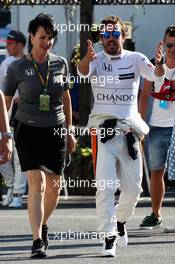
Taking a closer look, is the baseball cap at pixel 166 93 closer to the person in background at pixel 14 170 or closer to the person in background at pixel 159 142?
the person in background at pixel 159 142

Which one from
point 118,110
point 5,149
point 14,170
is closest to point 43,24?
point 118,110

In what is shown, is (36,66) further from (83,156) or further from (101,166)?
(83,156)

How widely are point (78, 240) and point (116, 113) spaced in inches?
59.1

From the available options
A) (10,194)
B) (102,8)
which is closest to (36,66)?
(10,194)

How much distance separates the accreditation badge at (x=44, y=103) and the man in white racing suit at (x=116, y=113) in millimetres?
340

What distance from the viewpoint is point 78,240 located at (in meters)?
10.3

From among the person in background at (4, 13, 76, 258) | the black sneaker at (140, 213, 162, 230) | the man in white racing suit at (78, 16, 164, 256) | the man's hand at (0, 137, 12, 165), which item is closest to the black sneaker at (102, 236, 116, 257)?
the man in white racing suit at (78, 16, 164, 256)

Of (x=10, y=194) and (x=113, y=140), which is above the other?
(x=113, y=140)

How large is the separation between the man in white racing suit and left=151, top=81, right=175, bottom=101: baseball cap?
1398mm

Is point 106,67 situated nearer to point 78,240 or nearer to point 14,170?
point 78,240

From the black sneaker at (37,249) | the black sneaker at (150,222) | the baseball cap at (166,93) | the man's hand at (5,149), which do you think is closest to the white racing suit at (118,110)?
the black sneaker at (37,249)

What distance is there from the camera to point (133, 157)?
9305 millimetres

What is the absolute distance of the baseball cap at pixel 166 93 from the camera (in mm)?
10828

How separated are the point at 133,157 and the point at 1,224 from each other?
8.30 ft
